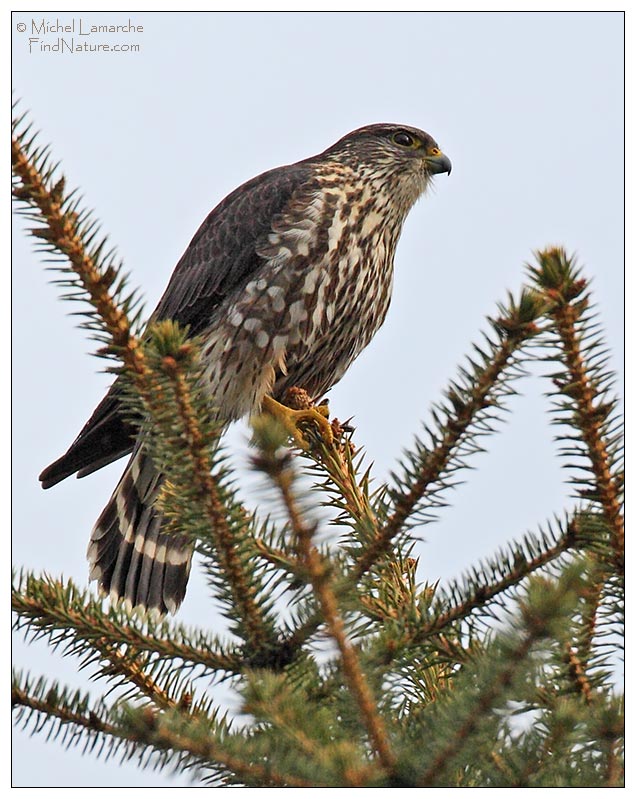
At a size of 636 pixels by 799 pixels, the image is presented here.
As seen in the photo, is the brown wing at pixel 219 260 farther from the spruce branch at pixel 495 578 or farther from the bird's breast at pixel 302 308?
the spruce branch at pixel 495 578

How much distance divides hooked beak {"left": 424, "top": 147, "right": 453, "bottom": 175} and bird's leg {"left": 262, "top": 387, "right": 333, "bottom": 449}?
1.68 m

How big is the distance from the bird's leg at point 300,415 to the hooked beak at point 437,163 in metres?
1.68

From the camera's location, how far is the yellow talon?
3.23 metres

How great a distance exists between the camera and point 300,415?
357 centimetres

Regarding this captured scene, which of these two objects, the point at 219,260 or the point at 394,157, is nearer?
the point at 219,260

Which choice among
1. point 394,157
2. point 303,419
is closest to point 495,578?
point 303,419

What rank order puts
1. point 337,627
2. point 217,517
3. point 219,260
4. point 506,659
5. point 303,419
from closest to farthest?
point 506,659
point 337,627
point 217,517
point 303,419
point 219,260

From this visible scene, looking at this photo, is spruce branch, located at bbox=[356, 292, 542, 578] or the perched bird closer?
spruce branch, located at bbox=[356, 292, 542, 578]

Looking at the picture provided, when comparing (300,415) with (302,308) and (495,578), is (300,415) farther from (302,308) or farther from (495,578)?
(495,578)

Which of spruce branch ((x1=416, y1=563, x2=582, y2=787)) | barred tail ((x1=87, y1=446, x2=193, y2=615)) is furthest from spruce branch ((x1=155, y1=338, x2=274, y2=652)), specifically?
barred tail ((x1=87, y1=446, x2=193, y2=615))

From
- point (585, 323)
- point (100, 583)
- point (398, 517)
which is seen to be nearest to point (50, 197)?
point (398, 517)

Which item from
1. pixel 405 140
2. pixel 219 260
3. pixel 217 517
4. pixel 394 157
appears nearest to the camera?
pixel 217 517

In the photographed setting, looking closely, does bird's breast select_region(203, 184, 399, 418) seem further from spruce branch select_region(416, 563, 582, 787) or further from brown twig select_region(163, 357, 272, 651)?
spruce branch select_region(416, 563, 582, 787)

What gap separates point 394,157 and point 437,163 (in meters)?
0.23
